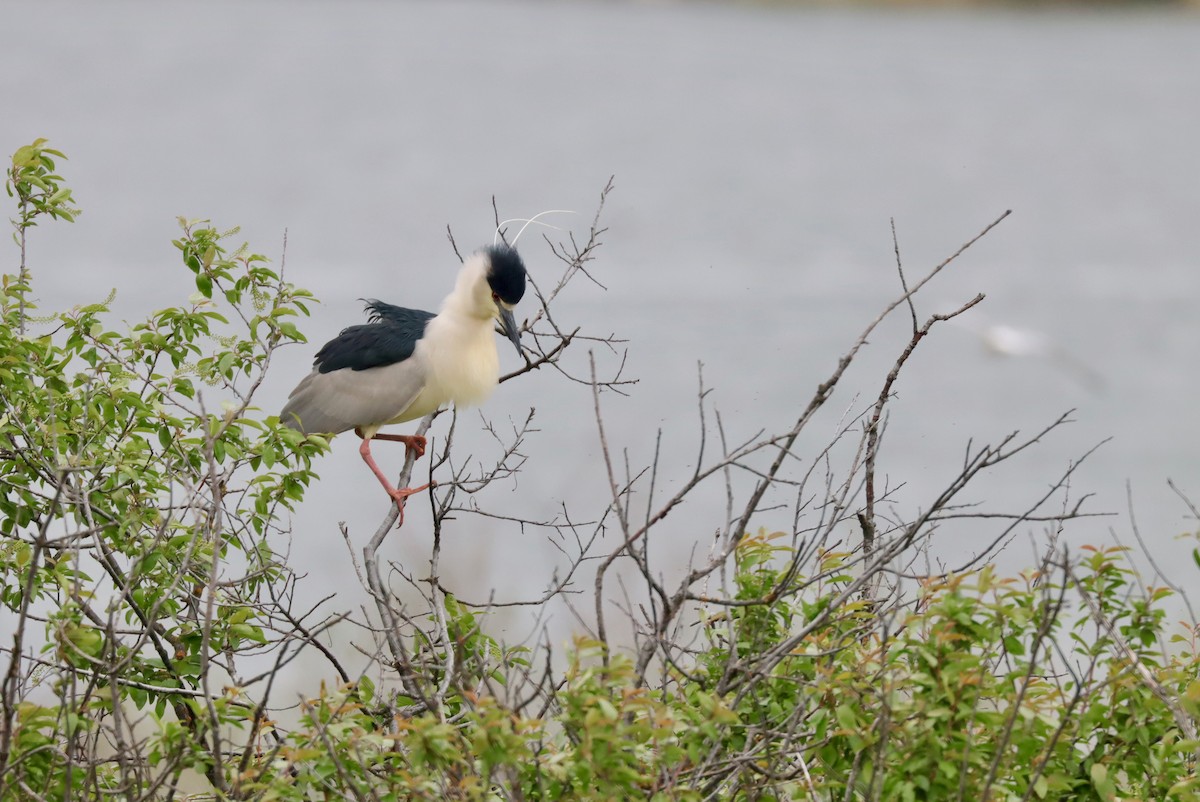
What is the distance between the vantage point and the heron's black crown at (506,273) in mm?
5305

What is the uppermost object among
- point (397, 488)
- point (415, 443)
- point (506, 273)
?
point (506, 273)

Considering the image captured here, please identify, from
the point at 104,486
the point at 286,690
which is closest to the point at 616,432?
the point at 286,690

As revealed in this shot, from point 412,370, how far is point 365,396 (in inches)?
8.8

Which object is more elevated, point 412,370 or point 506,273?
point 506,273

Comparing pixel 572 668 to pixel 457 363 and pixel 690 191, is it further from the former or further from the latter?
pixel 690 191

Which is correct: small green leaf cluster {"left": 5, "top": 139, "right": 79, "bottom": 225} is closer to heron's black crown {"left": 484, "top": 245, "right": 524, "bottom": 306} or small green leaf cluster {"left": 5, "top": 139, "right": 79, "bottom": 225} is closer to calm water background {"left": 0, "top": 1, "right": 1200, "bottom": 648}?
heron's black crown {"left": 484, "top": 245, "right": 524, "bottom": 306}

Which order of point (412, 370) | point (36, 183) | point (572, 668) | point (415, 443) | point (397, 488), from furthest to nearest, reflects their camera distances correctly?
1. point (412, 370)
2. point (415, 443)
3. point (397, 488)
4. point (36, 183)
5. point (572, 668)

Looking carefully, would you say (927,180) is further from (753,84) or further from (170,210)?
(170,210)

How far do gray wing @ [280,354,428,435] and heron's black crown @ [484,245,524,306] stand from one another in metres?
0.49

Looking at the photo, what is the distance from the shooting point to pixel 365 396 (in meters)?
5.54

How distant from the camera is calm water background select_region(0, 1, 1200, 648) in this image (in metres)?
21.0

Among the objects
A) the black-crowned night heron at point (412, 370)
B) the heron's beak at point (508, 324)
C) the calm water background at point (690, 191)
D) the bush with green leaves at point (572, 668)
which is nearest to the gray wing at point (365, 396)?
the black-crowned night heron at point (412, 370)

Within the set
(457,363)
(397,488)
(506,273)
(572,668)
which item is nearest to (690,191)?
(457,363)

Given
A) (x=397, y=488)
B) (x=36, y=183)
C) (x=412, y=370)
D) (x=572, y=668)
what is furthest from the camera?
(x=412, y=370)
